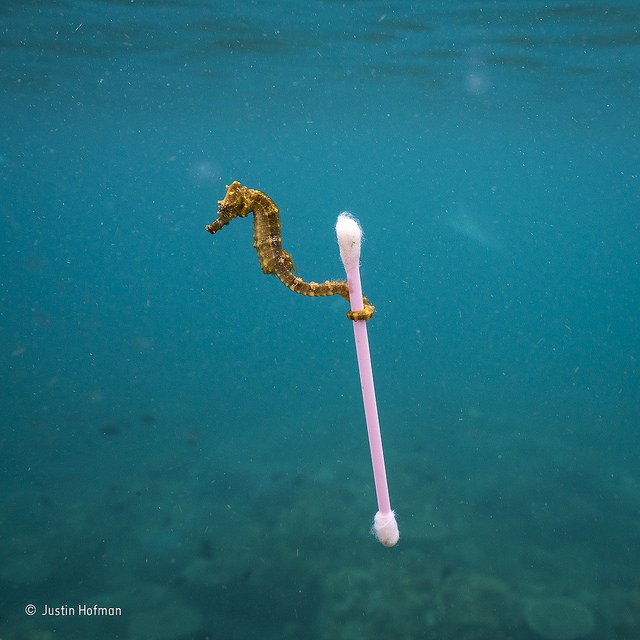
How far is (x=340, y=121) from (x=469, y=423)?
13.5 m

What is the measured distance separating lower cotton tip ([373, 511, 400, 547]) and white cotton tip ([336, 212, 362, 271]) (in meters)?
1.17

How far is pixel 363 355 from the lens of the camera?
7.30 ft

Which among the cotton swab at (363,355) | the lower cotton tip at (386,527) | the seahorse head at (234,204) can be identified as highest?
the seahorse head at (234,204)

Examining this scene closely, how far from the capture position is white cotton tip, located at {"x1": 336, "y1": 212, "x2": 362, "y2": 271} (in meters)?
2.03

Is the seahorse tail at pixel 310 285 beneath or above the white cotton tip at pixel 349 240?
beneath

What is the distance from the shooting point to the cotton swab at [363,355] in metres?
2.05

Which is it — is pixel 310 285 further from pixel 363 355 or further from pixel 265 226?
pixel 363 355

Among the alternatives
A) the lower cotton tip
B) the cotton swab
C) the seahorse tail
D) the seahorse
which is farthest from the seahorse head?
the lower cotton tip

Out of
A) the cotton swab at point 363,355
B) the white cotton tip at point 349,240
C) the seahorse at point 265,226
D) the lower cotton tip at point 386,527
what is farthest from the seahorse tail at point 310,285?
the lower cotton tip at point 386,527

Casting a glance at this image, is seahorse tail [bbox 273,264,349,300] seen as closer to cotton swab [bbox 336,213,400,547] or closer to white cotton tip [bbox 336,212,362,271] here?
cotton swab [bbox 336,213,400,547]

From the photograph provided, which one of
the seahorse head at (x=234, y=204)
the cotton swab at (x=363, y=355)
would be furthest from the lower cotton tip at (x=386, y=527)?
the seahorse head at (x=234, y=204)

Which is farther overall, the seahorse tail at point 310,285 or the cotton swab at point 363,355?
the seahorse tail at point 310,285

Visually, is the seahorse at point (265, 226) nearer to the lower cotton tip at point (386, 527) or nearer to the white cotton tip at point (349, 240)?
the white cotton tip at point (349, 240)

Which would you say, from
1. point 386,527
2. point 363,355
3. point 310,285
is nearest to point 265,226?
point 310,285
